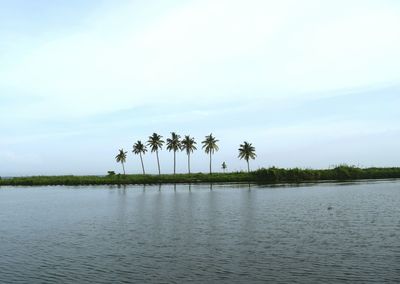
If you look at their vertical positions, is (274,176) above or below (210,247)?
above

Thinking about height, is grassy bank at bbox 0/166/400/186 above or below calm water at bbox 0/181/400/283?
above

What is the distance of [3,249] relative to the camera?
33.8 m

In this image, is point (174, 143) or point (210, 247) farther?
point (174, 143)

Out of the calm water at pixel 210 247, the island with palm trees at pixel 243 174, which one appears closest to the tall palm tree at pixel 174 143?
the island with palm trees at pixel 243 174

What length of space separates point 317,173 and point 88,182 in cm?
8600

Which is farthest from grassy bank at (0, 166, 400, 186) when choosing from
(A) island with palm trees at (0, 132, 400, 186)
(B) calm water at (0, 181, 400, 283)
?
(B) calm water at (0, 181, 400, 283)

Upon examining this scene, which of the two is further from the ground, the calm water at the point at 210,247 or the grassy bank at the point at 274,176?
the grassy bank at the point at 274,176

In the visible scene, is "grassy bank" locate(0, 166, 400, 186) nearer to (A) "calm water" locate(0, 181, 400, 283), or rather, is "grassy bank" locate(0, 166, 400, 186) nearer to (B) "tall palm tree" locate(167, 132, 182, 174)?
(B) "tall palm tree" locate(167, 132, 182, 174)

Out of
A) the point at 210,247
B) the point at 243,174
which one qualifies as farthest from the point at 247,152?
the point at 210,247

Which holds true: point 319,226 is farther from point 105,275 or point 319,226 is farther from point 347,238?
point 105,275

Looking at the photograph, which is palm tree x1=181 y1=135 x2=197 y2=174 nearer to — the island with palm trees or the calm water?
the island with palm trees

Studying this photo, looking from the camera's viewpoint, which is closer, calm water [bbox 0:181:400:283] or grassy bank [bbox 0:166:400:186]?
calm water [bbox 0:181:400:283]

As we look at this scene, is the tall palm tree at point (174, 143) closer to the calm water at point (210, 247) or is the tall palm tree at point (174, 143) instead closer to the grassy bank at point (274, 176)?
the grassy bank at point (274, 176)

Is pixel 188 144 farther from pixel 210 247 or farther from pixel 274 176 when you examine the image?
pixel 210 247
